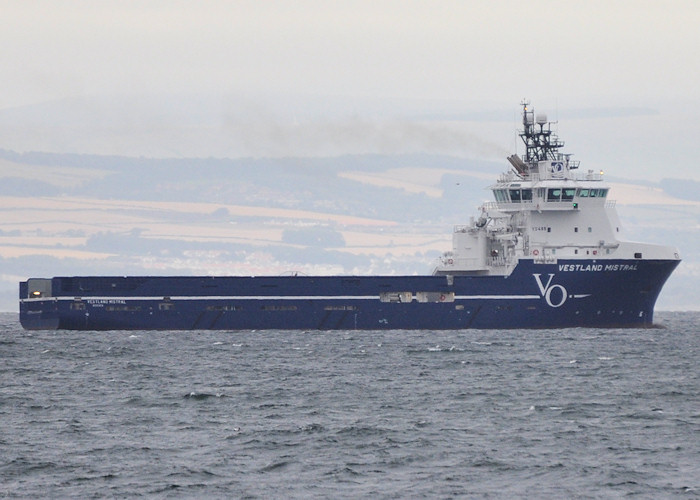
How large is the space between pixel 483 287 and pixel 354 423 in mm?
40355

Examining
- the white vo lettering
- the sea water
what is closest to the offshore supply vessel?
the white vo lettering

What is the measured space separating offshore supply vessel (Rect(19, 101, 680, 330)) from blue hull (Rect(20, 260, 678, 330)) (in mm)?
61

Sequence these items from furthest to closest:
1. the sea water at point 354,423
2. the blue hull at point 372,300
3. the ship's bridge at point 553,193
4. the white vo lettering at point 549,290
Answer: the ship's bridge at point 553,193 → the blue hull at point 372,300 → the white vo lettering at point 549,290 → the sea water at point 354,423

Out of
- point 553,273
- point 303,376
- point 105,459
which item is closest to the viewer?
point 105,459

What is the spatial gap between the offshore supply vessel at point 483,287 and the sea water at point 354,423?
1176 cm

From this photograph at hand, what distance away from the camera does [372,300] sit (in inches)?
3115

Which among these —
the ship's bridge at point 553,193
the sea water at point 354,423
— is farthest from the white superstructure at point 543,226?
the sea water at point 354,423

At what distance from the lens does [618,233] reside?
79.9 m

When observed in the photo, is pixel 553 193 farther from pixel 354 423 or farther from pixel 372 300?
pixel 354 423

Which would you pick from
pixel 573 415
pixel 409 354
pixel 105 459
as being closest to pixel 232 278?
pixel 409 354

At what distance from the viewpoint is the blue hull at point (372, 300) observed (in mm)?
76938

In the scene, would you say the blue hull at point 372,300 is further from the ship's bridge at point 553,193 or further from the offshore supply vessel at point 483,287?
the ship's bridge at point 553,193

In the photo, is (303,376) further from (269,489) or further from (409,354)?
(269,489)

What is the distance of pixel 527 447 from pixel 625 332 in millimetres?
47145
